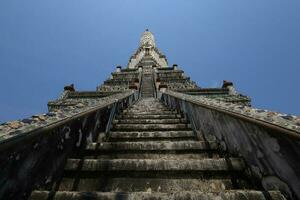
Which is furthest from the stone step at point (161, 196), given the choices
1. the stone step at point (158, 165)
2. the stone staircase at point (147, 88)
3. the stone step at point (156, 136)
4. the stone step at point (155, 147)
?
the stone staircase at point (147, 88)

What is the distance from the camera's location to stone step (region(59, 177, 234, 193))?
6.51 ft

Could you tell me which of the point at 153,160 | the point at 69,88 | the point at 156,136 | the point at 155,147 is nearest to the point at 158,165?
the point at 153,160

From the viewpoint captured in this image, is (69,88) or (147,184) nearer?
(147,184)

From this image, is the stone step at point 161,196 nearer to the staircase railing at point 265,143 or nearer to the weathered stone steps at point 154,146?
the staircase railing at point 265,143

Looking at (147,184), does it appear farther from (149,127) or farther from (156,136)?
(149,127)

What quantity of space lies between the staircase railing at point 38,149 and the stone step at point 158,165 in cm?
28

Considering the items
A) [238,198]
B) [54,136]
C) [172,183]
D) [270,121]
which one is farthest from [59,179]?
[270,121]

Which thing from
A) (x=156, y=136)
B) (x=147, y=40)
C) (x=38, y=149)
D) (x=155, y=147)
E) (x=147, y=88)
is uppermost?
(x=147, y=40)

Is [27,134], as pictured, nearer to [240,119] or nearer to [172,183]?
[172,183]

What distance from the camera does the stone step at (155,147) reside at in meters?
2.82

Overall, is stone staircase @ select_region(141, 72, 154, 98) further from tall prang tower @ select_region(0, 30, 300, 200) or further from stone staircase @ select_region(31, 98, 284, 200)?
stone staircase @ select_region(31, 98, 284, 200)

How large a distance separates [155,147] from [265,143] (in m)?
1.51

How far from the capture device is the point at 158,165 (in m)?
2.29

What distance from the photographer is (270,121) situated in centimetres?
165
